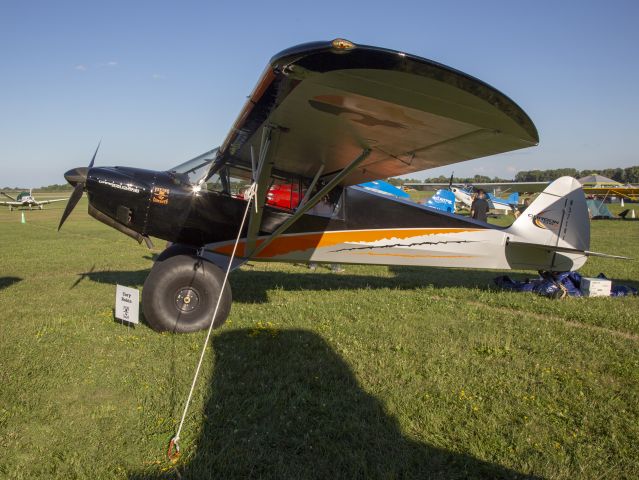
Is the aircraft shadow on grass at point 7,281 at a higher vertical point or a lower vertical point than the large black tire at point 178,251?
lower

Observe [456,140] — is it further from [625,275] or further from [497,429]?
[625,275]

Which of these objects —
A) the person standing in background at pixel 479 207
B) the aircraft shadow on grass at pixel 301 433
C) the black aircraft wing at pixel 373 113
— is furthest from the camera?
the person standing in background at pixel 479 207

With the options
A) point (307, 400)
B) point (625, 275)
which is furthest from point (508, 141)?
point (625, 275)

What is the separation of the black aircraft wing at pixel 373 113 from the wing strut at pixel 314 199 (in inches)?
5.8

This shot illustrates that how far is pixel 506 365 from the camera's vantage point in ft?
13.9

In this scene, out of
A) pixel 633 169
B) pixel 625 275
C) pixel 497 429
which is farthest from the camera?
pixel 633 169

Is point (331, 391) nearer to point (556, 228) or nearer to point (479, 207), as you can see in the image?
point (556, 228)

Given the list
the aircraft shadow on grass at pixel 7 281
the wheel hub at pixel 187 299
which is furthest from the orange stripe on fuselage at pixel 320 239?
the aircraft shadow on grass at pixel 7 281

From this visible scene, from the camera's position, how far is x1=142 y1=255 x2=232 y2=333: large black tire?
4.97m

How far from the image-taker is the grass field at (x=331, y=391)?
8.84ft

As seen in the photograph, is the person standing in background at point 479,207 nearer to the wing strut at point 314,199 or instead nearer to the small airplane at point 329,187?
the small airplane at point 329,187

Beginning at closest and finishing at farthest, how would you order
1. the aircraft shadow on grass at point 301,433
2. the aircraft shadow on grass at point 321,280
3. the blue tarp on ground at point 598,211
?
the aircraft shadow on grass at point 301,433
the aircraft shadow on grass at point 321,280
the blue tarp on ground at point 598,211

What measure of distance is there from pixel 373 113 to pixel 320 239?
9.97 ft

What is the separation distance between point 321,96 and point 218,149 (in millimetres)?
2686
